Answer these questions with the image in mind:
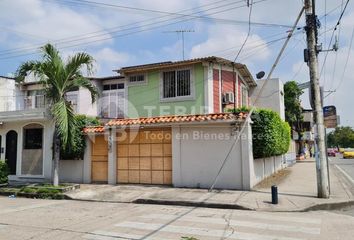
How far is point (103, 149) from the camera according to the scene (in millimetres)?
17109

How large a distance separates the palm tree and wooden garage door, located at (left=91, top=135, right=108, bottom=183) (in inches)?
83.8

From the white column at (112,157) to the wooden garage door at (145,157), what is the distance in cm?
16

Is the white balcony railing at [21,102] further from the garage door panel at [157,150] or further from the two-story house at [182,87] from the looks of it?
the garage door panel at [157,150]

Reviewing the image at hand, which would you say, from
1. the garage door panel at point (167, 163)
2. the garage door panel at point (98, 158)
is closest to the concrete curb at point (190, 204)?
the garage door panel at point (167, 163)

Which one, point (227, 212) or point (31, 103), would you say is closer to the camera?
point (227, 212)

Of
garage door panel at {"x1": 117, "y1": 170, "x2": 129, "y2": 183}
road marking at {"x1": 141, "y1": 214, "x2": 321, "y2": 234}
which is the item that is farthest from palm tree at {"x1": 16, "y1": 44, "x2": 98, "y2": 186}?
road marking at {"x1": 141, "y1": 214, "x2": 321, "y2": 234}

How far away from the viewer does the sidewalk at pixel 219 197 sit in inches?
431

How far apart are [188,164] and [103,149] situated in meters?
4.72

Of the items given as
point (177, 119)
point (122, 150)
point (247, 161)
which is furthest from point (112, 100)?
point (247, 161)

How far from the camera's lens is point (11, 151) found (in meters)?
19.2

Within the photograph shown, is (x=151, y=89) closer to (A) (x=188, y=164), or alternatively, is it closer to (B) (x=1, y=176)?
(A) (x=188, y=164)

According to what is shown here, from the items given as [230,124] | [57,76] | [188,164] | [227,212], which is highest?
[57,76]

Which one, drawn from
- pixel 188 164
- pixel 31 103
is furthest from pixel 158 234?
pixel 31 103

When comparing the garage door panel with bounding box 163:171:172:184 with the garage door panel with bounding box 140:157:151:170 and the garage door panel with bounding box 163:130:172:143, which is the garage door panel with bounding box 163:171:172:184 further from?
the garage door panel with bounding box 163:130:172:143
